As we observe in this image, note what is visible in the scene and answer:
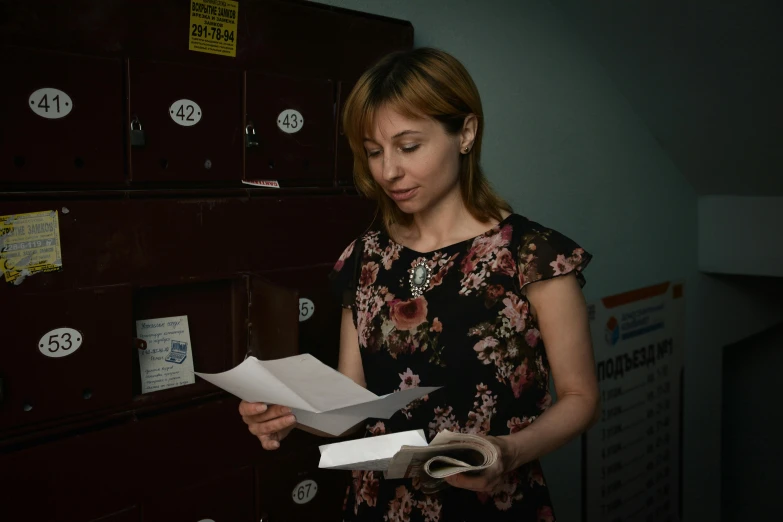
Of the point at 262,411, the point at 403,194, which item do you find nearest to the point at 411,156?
the point at 403,194

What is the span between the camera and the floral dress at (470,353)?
4.50 ft

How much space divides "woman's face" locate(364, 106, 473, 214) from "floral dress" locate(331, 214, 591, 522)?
0.45 feet

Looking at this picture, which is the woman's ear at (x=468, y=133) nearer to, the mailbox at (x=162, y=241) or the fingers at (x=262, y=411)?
the mailbox at (x=162, y=241)

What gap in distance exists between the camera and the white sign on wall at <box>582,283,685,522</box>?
9.41ft

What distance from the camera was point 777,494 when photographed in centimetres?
405

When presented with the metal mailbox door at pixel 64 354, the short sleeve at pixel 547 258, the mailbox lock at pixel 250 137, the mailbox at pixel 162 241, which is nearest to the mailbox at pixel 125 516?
the mailbox at pixel 162 241

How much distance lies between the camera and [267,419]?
4.21ft

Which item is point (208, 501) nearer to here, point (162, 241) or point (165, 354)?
point (165, 354)

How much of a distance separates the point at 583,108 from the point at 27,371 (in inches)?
82.7

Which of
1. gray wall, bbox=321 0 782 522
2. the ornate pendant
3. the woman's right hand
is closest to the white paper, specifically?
the woman's right hand

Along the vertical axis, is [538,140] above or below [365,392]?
above

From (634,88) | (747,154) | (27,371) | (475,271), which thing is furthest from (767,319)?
(27,371)

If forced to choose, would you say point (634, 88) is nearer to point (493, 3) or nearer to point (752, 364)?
point (493, 3)

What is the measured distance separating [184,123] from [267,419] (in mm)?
582
